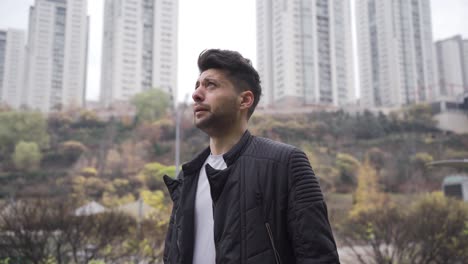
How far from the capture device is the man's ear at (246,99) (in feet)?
3.80

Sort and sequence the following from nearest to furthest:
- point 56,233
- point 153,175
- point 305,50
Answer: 1. point 56,233
2. point 153,175
3. point 305,50

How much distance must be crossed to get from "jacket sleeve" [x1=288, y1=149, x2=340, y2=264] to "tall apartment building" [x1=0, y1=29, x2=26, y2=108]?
1972 inches

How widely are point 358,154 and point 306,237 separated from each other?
31178 mm

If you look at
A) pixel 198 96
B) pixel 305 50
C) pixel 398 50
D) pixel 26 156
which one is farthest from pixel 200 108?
pixel 398 50

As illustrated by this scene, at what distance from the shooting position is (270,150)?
41.5 inches

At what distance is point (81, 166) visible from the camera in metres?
31.9

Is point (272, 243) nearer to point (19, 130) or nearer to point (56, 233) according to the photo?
point (56, 233)

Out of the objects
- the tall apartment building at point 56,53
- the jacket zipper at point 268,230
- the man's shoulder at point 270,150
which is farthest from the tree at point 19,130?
the jacket zipper at point 268,230

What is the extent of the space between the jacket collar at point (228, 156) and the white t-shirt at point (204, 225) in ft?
0.15

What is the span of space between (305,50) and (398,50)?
11.5 meters

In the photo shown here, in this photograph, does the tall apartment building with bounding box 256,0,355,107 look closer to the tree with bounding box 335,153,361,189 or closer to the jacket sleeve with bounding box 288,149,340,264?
the tree with bounding box 335,153,361,189

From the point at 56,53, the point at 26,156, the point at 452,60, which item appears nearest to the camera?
the point at 26,156

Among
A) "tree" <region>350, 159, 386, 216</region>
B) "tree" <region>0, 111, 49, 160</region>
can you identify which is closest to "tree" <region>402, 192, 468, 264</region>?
"tree" <region>350, 159, 386, 216</region>

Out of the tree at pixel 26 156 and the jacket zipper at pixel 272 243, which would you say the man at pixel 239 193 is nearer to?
the jacket zipper at pixel 272 243
